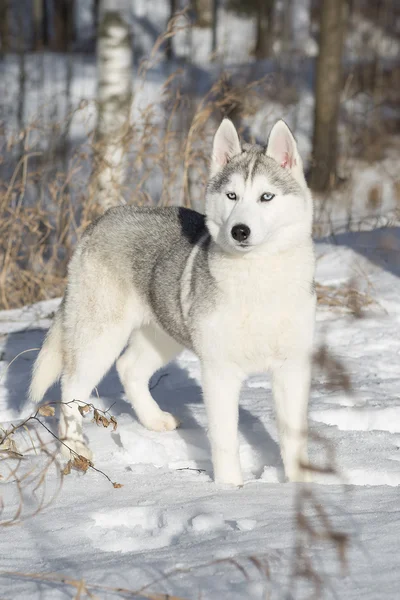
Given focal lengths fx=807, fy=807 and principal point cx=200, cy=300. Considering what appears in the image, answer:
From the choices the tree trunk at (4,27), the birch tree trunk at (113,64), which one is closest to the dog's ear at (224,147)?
the birch tree trunk at (113,64)

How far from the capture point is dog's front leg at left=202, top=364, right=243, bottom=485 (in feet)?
11.1

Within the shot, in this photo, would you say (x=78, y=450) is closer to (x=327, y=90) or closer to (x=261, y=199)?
(x=261, y=199)

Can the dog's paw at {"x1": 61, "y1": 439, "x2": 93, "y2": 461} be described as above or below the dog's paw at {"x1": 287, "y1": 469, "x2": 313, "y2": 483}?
below

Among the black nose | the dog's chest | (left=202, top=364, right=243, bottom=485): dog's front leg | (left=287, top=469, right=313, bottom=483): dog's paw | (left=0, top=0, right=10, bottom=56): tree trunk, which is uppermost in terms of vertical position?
the black nose

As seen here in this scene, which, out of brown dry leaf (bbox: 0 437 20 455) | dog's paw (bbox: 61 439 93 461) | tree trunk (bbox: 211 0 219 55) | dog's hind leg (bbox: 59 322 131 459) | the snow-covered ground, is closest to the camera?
the snow-covered ground

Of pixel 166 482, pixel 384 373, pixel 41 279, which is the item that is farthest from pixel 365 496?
pixel 41 279

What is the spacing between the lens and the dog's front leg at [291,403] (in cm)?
341

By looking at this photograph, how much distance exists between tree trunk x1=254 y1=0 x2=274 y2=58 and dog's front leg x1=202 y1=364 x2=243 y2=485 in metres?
17.4

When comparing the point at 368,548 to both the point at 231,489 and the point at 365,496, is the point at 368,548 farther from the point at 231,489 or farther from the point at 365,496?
the point at 231,489

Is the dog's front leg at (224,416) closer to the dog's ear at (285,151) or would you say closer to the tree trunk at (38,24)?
the dog's ear at (285,151)

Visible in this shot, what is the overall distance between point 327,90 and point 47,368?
8339 millimetres

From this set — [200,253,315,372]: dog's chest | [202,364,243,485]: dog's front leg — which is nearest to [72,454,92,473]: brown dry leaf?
[202,364,243,485]: dog's front leg

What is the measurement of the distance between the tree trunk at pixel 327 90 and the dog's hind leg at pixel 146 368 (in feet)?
21.9

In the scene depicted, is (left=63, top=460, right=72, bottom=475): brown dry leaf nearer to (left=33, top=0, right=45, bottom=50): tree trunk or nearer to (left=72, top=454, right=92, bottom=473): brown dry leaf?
(left=72, top=454, right=92, bottom=473): brown dry leaf
